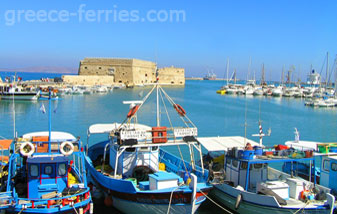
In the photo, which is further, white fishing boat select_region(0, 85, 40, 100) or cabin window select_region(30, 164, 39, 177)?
white fishing boat select_region(0, 85, 40, 100)

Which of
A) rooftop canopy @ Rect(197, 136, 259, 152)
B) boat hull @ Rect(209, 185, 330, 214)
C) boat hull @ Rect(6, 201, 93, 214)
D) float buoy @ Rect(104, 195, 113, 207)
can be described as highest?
rooftop canopy @ Rect(197, 136, 259, 152)

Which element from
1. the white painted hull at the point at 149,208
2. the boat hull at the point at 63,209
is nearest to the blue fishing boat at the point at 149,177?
the white painted hull at the point at 149,208

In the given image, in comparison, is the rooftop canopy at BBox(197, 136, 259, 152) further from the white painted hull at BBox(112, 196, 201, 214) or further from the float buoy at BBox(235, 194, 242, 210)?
the white painted hull at BBox(112, 196, 201, 214)

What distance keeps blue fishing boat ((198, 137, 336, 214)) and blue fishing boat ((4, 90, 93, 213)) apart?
4.53 metres

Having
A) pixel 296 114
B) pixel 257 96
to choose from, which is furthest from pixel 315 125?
pixel 257 96

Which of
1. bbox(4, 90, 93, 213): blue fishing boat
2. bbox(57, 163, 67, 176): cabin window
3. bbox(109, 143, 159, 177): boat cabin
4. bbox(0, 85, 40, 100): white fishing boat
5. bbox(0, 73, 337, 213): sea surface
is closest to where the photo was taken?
bbox(4, 90, 93, 213): blue fishing boat

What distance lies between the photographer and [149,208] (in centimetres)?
1142

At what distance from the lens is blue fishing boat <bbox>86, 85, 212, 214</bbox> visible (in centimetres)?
1112

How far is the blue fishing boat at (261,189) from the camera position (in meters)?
11.0

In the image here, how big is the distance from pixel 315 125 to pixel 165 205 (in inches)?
1148

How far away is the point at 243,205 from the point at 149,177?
9.93 ft

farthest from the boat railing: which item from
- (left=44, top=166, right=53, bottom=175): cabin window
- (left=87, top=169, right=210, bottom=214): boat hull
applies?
(left=87, top=169, right=210, bottom=214): boat hull

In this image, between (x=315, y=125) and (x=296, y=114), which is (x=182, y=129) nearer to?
(x=315, y=125)

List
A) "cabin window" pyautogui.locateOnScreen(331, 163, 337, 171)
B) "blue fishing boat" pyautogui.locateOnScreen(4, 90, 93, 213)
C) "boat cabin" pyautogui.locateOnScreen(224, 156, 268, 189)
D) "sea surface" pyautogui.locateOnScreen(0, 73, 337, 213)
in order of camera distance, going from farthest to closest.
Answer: "sea surface" pyautogui.locateOnScreen(0, 73, 337, 213) < "boat cabin" pyautogui.locateOnScreen(224, 156, 268, 189) < "cabin window" pyautogui.locateOnScreen(331, 163, 337, 171) < "blue fishing boat" pyautogui.locateOnScreen(4, 90, 93, 213)
